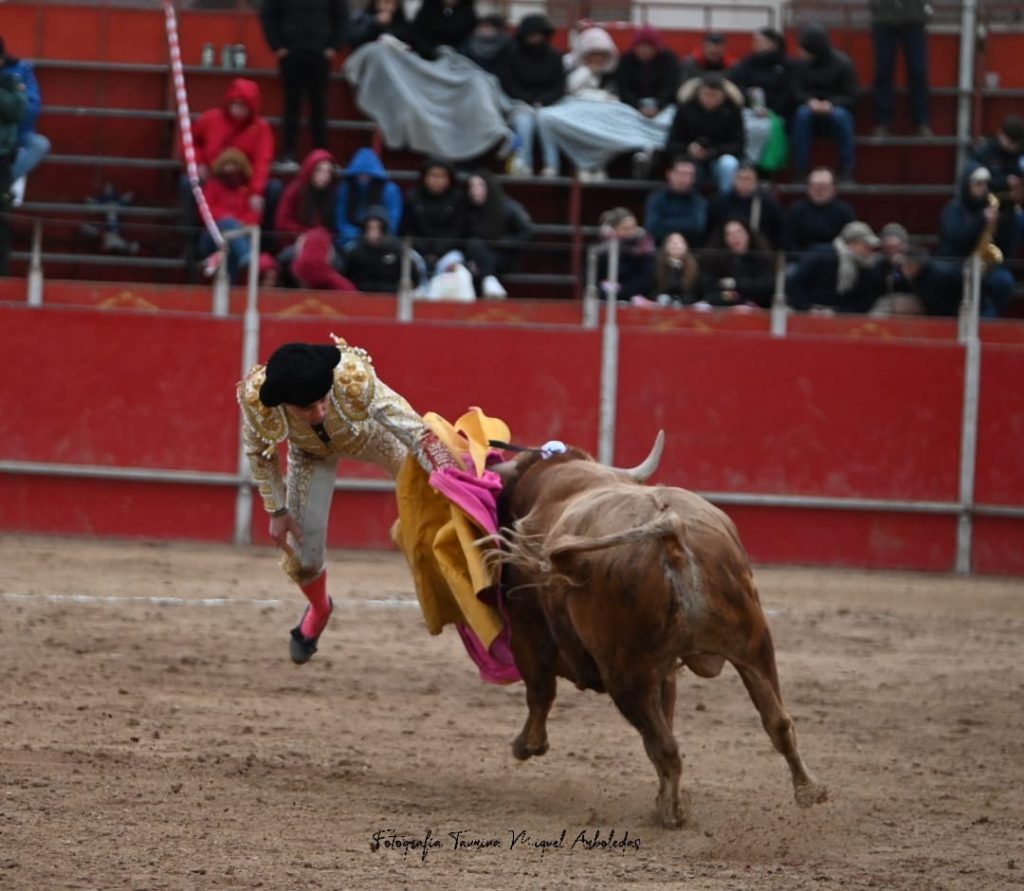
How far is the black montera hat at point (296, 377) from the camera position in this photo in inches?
226

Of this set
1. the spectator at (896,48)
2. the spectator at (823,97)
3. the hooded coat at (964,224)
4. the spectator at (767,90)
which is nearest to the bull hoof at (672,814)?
the hooded coat at (964,224)

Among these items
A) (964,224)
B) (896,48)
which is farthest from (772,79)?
(964,224)

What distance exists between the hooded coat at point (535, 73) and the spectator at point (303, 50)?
134cm

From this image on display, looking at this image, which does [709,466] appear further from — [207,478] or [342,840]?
[342,840]

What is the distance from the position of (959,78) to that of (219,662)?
31.5 feet

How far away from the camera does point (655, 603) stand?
4.97 meters

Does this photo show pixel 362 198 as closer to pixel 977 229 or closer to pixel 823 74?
pixel 823 74

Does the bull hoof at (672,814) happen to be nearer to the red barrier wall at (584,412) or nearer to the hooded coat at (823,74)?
the red barrier wall at (584,412)

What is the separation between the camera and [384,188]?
12484mm

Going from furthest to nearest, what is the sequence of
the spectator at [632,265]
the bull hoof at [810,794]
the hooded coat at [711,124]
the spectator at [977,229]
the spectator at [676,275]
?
the hooded coat at [711,124] < the spectator at [977,229] < the spectator at [632,265] < the spectator at [676,275] < the bull hoof at [810,794]

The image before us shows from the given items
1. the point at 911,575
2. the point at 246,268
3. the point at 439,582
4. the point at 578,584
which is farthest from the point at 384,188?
the point at 578,584

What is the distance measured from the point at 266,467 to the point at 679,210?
681cm

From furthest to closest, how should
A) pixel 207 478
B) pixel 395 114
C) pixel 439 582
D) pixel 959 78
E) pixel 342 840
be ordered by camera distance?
pixel 959 78, pixel 395 114, pixel 207 478, pixel 439 582, pixel 342 840

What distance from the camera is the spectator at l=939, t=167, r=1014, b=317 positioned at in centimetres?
1216
